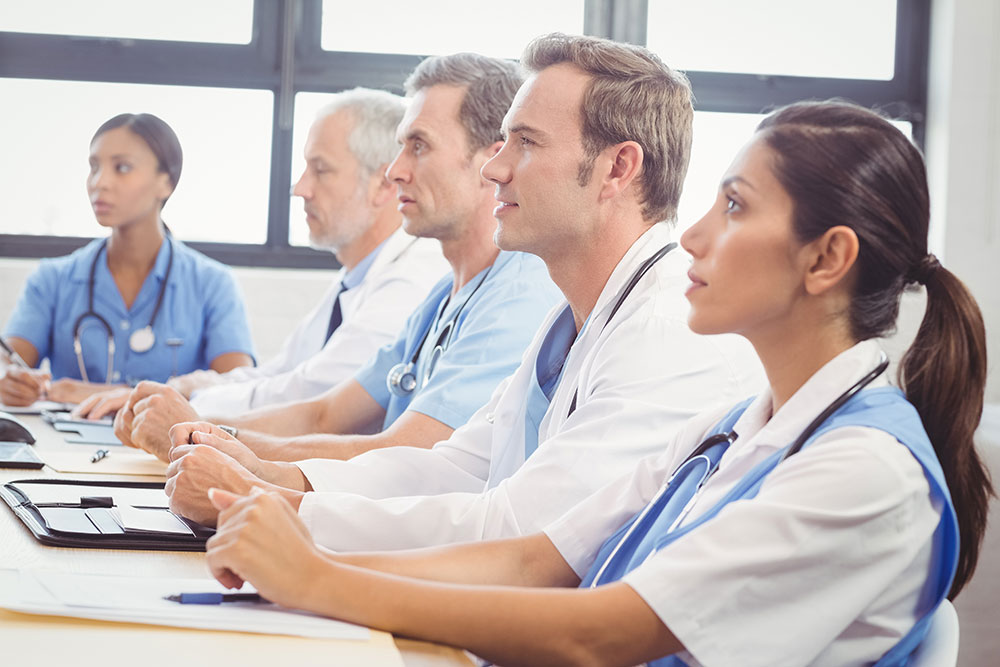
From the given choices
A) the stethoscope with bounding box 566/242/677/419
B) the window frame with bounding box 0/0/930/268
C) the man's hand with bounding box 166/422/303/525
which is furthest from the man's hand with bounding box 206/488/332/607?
the window frame with bounding box 0/0/930/268

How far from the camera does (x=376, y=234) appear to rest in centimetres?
311

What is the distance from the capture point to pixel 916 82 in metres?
4.28

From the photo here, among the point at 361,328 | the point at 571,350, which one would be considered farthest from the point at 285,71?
the point at 571,350

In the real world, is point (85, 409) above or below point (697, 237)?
below

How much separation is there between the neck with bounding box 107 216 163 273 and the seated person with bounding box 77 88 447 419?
546 mm

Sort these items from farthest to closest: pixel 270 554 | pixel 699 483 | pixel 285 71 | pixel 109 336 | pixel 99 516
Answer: pixel 285 71, pixel 109 336, pixel 99 516, pixel 699 483, pixel 270 554

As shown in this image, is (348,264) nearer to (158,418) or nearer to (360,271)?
(360,271)

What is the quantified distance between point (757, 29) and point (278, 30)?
6.04ft

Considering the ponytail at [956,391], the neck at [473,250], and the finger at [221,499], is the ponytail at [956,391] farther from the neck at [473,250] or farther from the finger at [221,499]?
the neck at [473,250]

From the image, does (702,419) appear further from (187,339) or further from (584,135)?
(187,339)

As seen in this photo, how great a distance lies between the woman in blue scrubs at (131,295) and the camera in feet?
11.2

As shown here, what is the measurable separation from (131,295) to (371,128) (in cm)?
99

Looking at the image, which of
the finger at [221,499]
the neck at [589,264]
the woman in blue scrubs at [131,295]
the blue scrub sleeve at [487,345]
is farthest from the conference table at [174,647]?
the woman in blue scrubs at [131,295]

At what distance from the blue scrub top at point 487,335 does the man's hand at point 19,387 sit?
1.20 m
